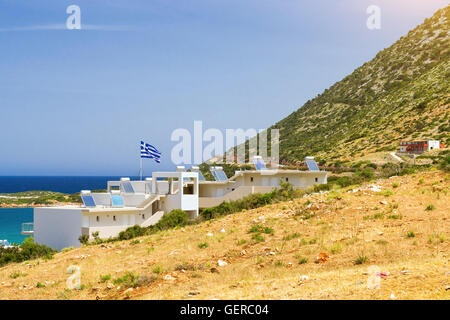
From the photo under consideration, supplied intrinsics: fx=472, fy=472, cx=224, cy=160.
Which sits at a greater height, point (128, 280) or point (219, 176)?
point (219, 176)

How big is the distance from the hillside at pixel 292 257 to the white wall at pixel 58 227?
17.5 meters

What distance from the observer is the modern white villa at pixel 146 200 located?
123ft

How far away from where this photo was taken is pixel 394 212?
1653 cm

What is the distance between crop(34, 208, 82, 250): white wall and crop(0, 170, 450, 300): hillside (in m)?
17.5

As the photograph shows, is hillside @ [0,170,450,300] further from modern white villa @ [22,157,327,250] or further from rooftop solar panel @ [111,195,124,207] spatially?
rooftop solar panel @ [111,195,124,207]

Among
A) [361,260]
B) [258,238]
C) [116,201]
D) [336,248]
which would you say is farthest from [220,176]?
[361,260]

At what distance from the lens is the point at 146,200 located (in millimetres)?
43562

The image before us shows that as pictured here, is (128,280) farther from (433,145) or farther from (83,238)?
(433,145)

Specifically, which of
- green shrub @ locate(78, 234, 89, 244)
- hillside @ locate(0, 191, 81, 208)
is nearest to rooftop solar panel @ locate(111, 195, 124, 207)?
green shrub @ locate(78, 234, 89, 244)

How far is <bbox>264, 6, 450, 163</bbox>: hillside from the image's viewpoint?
68.1 m

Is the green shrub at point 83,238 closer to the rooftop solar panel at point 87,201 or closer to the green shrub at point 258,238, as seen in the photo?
the rooftop solar panel at point 87,201

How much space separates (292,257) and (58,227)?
29314 millimetres

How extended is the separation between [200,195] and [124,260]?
36042 mm
